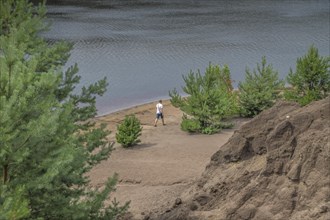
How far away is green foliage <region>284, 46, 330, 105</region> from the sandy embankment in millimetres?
5154

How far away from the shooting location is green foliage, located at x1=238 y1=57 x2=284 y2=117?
105 feet

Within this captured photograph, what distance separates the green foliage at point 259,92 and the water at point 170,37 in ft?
32.2

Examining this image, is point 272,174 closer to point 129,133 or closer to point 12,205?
point 12,205

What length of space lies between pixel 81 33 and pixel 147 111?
26.1 meters

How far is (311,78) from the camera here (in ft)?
104

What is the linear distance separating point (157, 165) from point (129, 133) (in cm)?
353

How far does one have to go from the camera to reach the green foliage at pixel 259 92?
31.9 meters

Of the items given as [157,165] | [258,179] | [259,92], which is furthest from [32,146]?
[259,92]

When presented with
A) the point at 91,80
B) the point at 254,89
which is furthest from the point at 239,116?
the point at 91,80

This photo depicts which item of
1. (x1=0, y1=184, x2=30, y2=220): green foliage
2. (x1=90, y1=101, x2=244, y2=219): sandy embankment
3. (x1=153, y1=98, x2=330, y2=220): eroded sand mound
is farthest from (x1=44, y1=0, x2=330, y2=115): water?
(x1=0, y1=184, x2=30, y2=220): green foliage

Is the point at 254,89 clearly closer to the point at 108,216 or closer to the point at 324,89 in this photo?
the point at 324,89

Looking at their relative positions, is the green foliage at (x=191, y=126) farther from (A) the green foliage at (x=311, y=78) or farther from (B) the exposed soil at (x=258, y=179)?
(B) the exposed soil at (x=258, y=179)

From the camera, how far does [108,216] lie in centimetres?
1374

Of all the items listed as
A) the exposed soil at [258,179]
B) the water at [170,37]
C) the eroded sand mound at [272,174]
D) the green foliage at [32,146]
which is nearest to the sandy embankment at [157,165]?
the exposed soil at [258,179]
